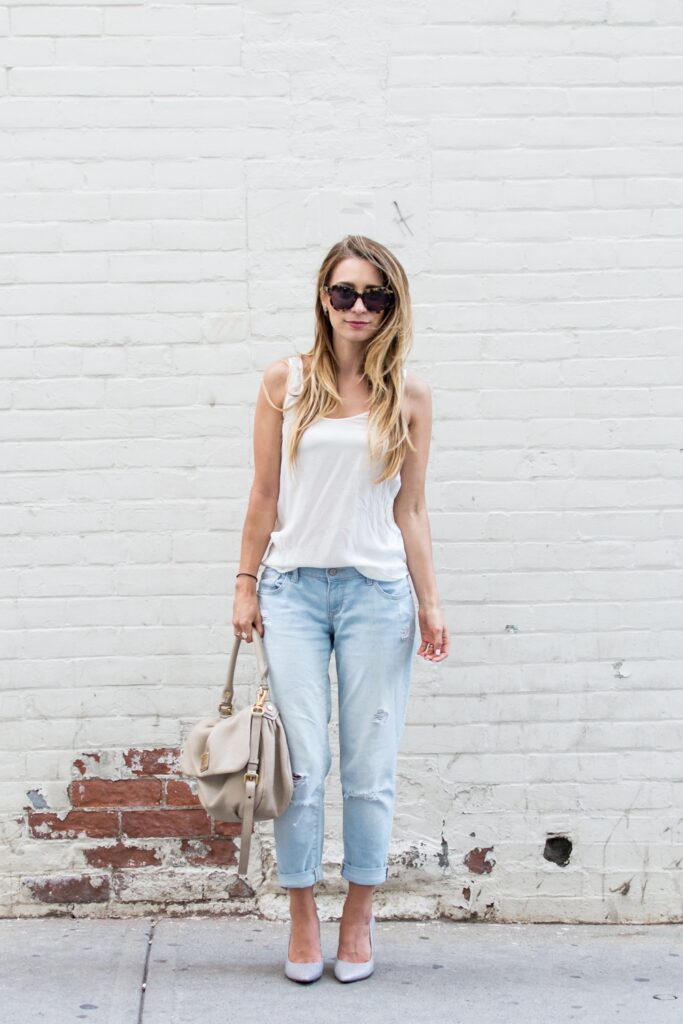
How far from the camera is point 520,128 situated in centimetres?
392

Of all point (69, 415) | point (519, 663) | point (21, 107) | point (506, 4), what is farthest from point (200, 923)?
point (506, 4)

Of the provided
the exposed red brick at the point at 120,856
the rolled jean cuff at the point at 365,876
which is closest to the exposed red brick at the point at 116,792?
the exposed red brick at the point at 120,856

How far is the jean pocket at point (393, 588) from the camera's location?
11.1 feet

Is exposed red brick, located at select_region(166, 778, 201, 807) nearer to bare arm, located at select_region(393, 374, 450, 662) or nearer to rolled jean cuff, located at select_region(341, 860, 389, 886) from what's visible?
rolled jean cuff, located at select_region(341, 860, 389, 886)

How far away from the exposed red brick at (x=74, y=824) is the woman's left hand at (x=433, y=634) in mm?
1159

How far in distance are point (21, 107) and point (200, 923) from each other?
2470 millimetres

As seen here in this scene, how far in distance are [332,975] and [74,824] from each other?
953 mm

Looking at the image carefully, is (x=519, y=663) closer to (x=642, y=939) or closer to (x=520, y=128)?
(x=642, y=939)

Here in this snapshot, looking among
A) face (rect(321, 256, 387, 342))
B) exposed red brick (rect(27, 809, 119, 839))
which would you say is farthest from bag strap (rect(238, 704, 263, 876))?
face (rect(321, 256, 387, 342))

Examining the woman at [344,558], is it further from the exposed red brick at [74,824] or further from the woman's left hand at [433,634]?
the exposed red brick at [74,824]

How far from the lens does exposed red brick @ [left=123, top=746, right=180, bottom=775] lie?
3973mm

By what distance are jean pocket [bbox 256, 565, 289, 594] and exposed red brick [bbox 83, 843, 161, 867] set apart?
107 centimetres

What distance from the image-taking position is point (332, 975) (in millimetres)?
3520

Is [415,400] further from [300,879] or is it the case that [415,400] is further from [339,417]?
[300,879]
